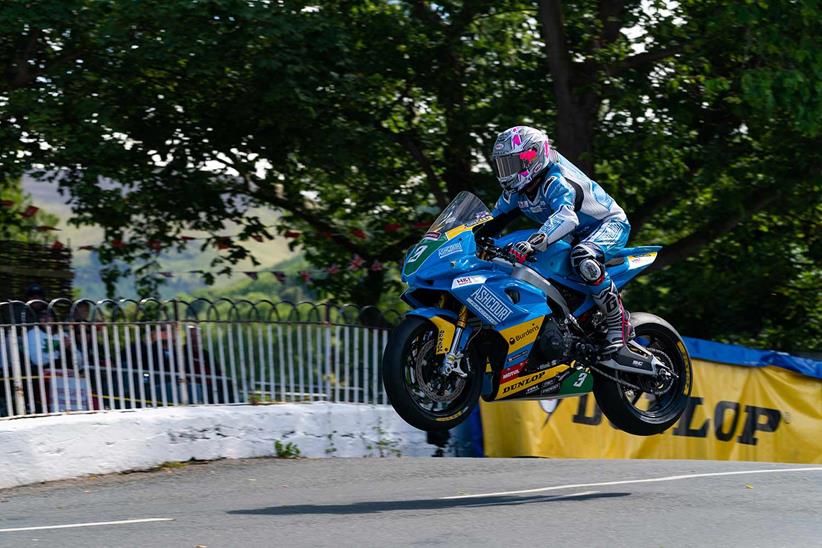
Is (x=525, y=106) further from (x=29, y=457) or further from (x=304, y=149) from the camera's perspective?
(x=29, y=457)

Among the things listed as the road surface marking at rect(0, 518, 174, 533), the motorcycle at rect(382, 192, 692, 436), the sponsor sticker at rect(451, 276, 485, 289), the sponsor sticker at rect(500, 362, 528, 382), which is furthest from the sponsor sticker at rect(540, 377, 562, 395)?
the road surface marking at rect(0, 518, 174, 533)

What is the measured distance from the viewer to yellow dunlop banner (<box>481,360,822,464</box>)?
46.2 feet

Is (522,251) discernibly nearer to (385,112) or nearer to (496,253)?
(496,253)

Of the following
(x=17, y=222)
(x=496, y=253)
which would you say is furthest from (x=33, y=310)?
(x=17, y=222)

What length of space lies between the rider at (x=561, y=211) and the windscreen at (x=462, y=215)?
0.34m

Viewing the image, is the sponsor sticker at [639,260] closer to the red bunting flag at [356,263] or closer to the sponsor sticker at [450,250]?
the sponsor sticker at [450,250]

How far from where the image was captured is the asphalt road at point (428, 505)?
692 centimetres

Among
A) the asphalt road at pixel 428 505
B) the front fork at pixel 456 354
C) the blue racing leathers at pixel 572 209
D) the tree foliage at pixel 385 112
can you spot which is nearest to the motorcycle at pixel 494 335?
the front fork at pixel 456 354

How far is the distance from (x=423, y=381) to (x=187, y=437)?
4.25 m

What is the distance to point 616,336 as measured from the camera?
358 inches

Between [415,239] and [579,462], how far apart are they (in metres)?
8.13

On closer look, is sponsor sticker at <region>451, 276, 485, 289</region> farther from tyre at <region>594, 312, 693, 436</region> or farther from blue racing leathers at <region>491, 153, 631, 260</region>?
tyre at <region>594, 312, 693, 436</region>

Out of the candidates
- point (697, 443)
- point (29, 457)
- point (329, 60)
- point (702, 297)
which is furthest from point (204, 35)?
point (702, 297)

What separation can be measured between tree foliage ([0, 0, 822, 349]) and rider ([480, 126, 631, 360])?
6.25 m
